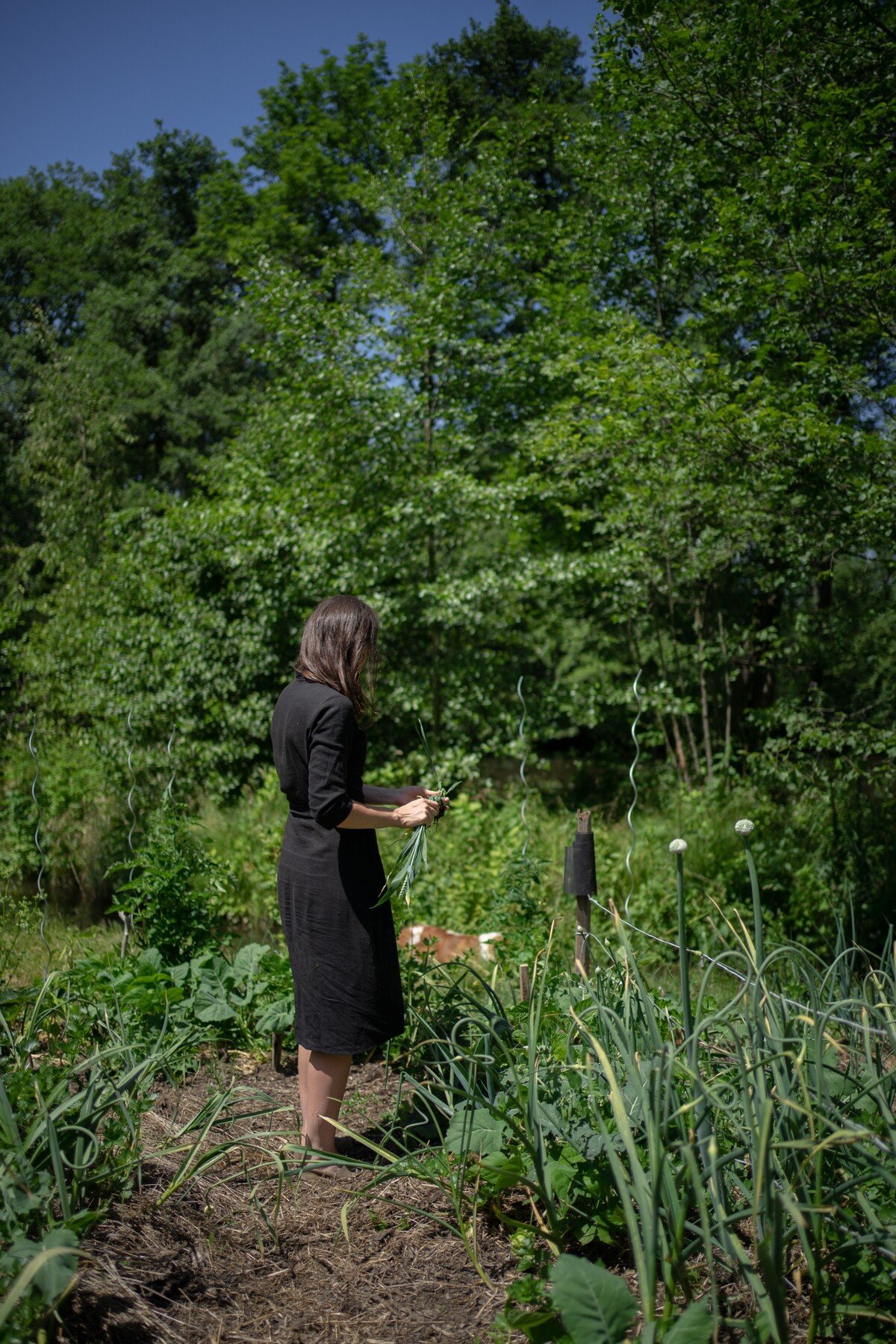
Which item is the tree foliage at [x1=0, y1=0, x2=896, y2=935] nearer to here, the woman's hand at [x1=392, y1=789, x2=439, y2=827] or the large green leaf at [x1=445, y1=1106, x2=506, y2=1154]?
the woman's hand at [x1=392, y1=789, x2=439, y2=827]

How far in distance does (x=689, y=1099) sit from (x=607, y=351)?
15.4 ft

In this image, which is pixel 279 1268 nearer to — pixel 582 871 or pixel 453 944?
pixel 582 871

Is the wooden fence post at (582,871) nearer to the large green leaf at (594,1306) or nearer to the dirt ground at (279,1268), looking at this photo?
the dirt ground at (279,1268)

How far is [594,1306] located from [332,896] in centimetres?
115

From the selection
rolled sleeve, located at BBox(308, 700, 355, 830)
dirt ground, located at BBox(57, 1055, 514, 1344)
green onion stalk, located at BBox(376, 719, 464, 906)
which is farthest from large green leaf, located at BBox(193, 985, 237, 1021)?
rolled sleeve, located at BBox(308, 700, 355, 830)

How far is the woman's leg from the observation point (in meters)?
2.38

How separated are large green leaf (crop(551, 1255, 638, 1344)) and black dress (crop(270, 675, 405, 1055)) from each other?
3.24ft

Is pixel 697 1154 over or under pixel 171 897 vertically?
under

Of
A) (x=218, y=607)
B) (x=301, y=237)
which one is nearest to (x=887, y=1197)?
(x=218, y=607)

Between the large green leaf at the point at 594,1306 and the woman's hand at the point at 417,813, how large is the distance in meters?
1.09

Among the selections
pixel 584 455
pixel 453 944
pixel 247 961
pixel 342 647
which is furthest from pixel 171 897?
pixel 584 455

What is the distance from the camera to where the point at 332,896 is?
2.38 meters

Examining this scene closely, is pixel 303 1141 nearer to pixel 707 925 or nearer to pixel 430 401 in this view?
pixel 707 925

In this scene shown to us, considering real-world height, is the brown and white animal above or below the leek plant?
below
